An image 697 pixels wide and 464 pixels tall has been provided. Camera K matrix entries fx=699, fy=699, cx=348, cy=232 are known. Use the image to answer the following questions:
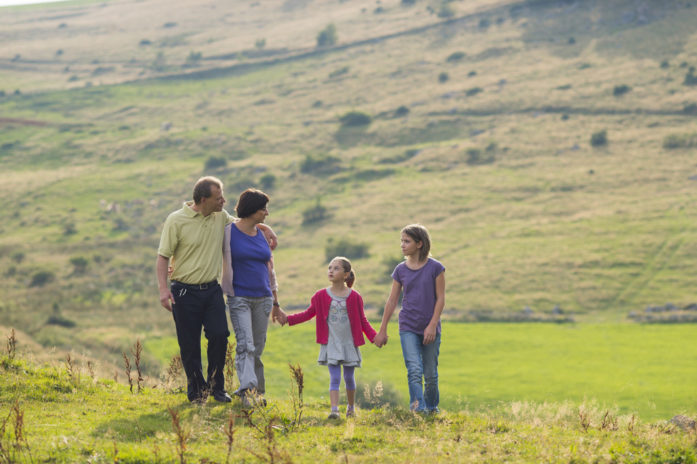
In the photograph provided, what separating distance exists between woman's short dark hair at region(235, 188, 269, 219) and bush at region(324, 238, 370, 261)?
1822 inches

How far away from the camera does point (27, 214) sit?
7150cm

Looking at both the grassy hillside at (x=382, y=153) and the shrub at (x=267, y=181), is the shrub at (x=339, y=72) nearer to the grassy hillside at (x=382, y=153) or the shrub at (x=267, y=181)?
the grassy hillside at (x=382, y=153)

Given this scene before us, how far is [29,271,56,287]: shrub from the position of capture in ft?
185

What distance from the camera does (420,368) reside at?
8812mm

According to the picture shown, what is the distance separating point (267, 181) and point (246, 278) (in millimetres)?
66831

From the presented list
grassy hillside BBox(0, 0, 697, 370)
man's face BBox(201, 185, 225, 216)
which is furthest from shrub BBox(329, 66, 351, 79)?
man's face BBox(201, 185, 225, 216)

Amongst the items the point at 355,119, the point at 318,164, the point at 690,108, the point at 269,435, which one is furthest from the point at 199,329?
the point at 355,119

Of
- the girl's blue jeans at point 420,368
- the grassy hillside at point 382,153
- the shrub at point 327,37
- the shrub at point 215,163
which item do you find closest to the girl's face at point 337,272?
Result: the girl's blue jeans at point 420,368

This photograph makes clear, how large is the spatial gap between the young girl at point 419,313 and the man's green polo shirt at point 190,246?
2.30m

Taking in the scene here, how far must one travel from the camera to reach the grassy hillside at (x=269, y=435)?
663 centimetres

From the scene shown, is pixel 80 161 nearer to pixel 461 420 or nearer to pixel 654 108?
Answer: pixel 654 108

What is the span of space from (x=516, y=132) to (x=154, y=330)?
49785 millimetres

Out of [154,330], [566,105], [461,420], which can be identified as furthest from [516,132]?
[461,420]

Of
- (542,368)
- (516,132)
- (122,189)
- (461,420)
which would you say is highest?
(516,132)
